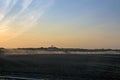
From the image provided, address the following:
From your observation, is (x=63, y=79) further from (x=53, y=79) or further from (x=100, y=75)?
(x=100, y=75)

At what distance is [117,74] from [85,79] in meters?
4.82

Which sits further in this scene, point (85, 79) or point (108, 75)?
point (108, 75)

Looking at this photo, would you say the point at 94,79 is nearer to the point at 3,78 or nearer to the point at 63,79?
the point at 63,79

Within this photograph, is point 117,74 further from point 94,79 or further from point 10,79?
point 10,79

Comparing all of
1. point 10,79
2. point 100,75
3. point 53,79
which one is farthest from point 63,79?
point 10,79

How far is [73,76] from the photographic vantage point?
111ft

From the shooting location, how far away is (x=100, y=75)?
34.7m

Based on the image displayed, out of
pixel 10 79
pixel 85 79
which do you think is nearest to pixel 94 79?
pixel 85 79

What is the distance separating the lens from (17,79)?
21609 mm

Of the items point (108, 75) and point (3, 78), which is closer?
point (3, 78)

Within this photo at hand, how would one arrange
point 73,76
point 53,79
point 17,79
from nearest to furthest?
point 17,79 < point 53,79 < point 73,76

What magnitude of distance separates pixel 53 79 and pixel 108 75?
673cm

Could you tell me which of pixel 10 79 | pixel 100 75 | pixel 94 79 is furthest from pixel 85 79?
pixel 10 79

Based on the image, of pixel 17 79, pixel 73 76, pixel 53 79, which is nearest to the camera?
pixel 17 79
